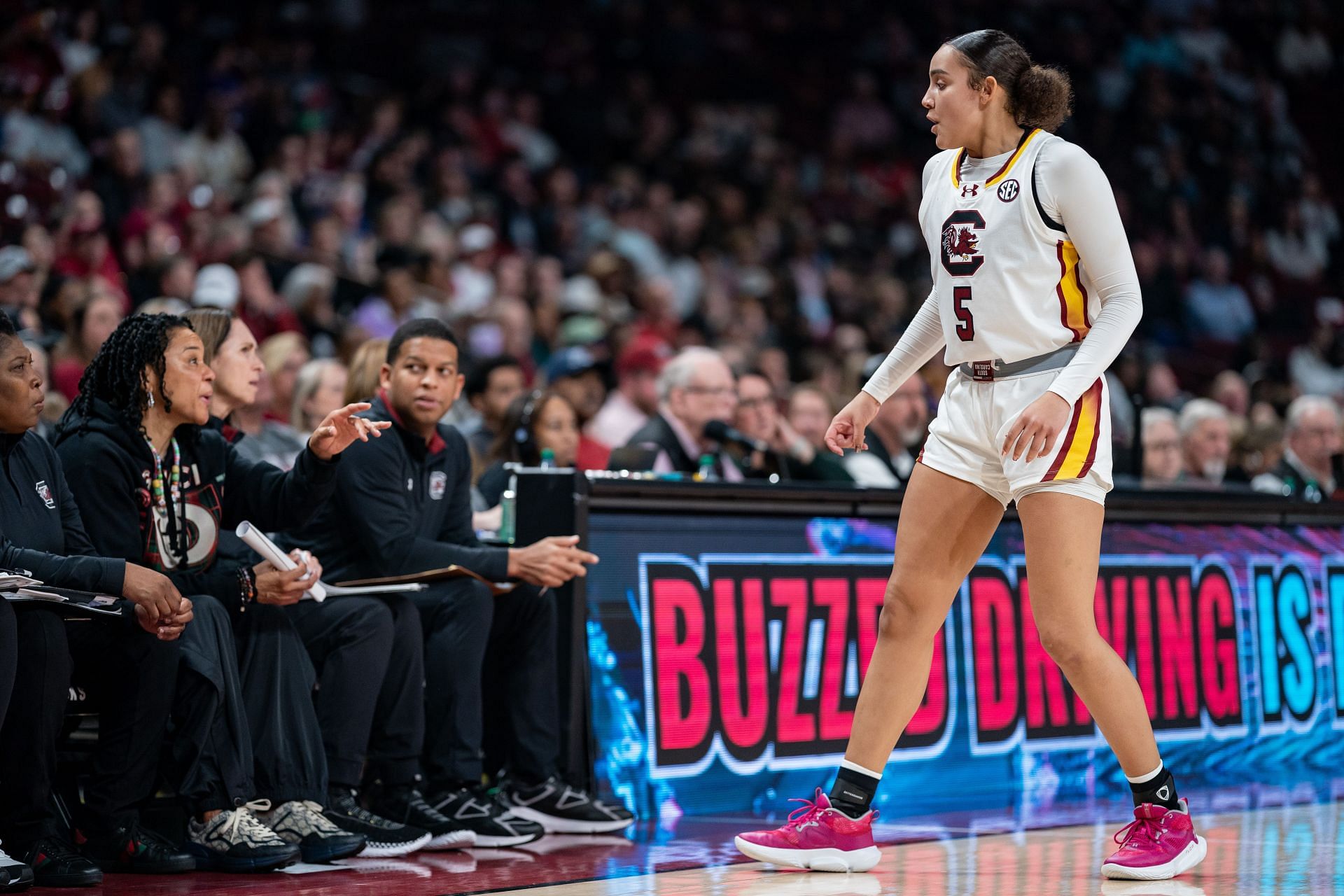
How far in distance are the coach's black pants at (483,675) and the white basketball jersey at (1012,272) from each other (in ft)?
5.19

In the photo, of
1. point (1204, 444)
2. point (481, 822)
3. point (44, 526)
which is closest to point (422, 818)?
point (481, 822)

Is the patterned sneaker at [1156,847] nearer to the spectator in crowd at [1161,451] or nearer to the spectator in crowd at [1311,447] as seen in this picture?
the spectator in crowd at [1161,451]

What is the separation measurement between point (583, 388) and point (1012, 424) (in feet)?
14.9

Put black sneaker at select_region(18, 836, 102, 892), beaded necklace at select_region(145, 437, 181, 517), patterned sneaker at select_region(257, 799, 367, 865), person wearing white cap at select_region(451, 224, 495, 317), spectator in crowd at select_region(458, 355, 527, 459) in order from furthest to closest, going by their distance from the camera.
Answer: person wearing white cap at select_region(451, 224, 495, 317) < spectator in crowd at select_region(458, 355, 527, 459) < beaded necklace at select_region(145, 437, 181, 517) < patterned sneaker at select_region(257, 799, 367, 865) < black sneaker at select_region(18, 836, 102, 892)

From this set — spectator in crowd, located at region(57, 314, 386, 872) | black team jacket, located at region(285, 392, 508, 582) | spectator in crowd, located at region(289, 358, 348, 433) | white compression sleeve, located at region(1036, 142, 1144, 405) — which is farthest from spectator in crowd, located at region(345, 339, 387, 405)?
white compression sleeve, located at region(1036, 142, 1144, 405)

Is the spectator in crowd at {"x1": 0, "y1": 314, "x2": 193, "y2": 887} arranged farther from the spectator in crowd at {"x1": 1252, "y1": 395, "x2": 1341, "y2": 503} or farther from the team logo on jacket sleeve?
the spectator in crowd at {"x1": 1252, "y1": 395, "x2": 1341, "y2": 503}

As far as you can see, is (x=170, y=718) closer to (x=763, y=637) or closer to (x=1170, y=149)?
(x=763, y=637)

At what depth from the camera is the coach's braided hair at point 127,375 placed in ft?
13.7

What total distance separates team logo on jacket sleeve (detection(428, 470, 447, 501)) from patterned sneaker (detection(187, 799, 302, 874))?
43.3 inches

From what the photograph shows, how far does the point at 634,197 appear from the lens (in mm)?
13422

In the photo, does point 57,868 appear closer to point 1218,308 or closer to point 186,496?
point 186,496

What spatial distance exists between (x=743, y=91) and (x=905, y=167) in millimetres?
1801

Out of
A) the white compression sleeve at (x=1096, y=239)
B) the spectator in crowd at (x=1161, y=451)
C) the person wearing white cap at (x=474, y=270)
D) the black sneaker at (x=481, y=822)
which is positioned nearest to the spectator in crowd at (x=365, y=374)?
the black sneaker at (x=481, y=822)

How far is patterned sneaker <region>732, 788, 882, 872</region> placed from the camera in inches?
149
